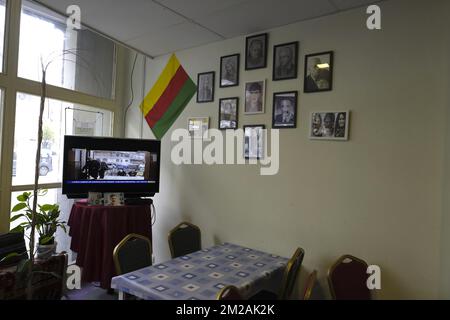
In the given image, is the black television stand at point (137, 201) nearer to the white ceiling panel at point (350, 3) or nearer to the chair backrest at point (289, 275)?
the chair backrest at point (289, 275)

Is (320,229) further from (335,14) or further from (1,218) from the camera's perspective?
(1,218)

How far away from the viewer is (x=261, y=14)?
2.34 m

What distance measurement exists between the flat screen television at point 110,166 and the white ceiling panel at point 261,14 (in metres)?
1.34

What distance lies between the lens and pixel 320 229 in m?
2.25

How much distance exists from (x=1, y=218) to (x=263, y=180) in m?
2.42

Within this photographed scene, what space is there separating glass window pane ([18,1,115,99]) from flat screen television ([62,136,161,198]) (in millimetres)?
823

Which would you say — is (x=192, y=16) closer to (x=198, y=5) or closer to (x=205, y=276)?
(x=198, y=5)

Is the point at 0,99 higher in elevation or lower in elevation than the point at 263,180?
higher

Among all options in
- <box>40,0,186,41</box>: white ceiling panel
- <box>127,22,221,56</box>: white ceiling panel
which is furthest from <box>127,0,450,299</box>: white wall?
<box>40,0,186,41</box>: white ceiling panel

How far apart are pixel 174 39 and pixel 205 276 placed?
230 centimetres

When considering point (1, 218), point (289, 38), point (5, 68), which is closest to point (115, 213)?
point (1, 218)

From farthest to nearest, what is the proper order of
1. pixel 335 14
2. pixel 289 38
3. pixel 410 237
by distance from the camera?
pixel 289 38
pixel 335 14
pixel 410 237

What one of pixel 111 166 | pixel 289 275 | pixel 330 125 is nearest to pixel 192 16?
pixel 330 125

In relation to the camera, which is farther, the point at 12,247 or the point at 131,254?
the point at 12,247
